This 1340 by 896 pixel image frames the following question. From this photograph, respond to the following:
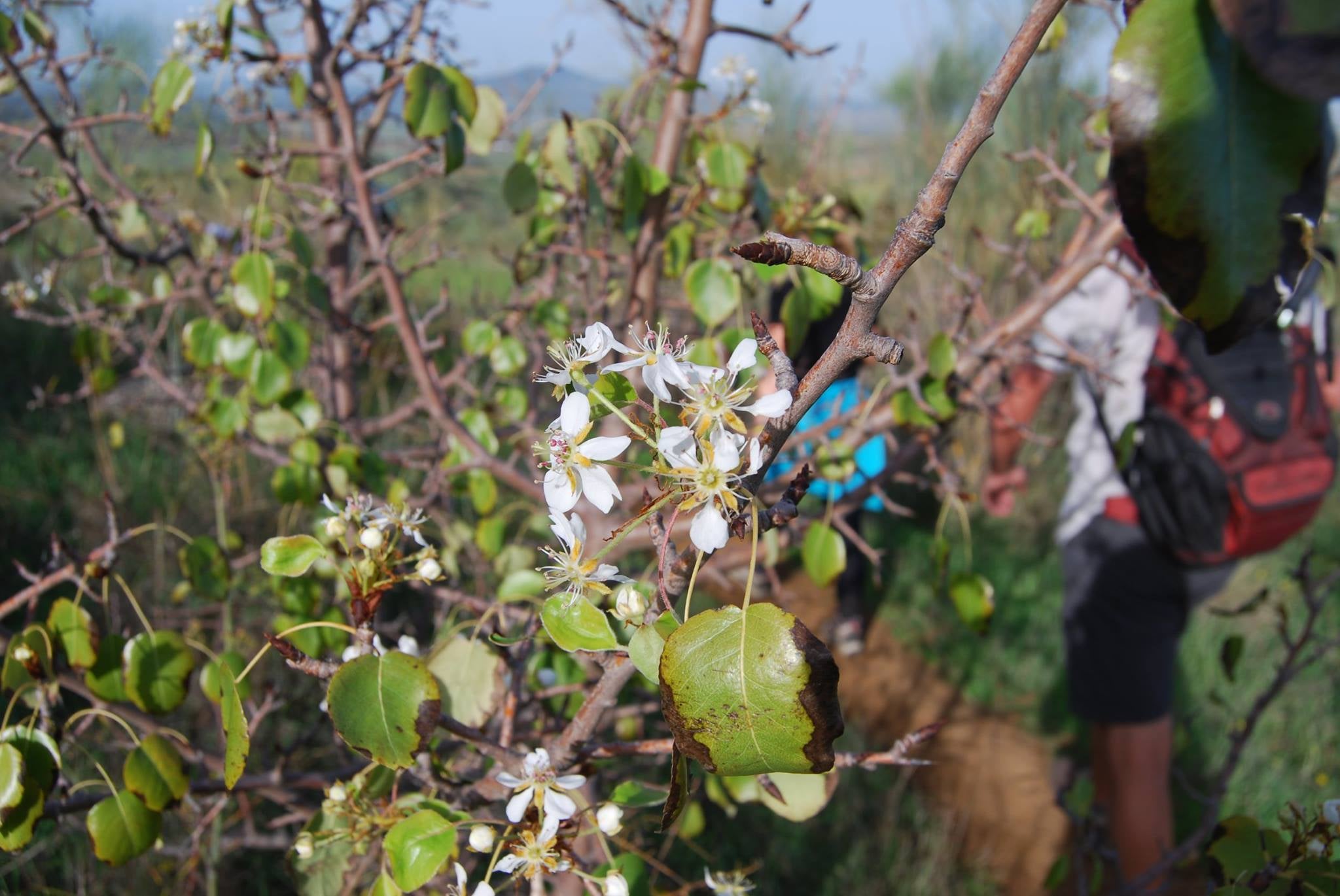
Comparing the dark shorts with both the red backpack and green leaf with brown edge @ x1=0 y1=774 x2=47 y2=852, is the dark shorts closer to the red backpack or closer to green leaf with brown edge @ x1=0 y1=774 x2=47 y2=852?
the red backpack

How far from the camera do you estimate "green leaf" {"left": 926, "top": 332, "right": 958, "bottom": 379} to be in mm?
968

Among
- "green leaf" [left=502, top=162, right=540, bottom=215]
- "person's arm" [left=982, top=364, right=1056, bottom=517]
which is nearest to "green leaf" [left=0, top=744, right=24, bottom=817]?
"green leaf" [left=502, top=162, right=540, bottom=215]

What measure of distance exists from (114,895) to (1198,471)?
2.09 m

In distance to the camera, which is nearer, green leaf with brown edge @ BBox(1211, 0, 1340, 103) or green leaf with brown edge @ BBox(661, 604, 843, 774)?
green leaf with brown edge @ BBox(1211, 0, 1340, 103)

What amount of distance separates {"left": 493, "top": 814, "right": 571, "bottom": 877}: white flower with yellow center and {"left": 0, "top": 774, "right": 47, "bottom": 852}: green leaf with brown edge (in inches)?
13.7

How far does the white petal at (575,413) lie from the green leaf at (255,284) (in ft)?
2.46

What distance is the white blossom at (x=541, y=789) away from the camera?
51 cm

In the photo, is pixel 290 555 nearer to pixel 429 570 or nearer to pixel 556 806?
pixel 429 570

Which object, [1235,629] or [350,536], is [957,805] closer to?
[1235,629]

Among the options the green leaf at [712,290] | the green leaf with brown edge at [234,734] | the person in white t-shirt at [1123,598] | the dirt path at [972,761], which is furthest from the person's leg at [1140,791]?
the green leaf with brown edge at [234,734]

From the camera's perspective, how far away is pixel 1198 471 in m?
1.59

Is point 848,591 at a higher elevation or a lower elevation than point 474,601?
lower

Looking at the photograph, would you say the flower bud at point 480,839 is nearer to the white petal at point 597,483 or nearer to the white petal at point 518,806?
the white petal at point 518,806

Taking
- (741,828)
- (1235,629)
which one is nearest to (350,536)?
(741,828)
